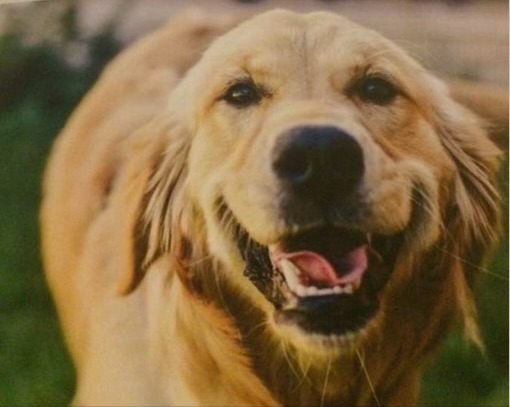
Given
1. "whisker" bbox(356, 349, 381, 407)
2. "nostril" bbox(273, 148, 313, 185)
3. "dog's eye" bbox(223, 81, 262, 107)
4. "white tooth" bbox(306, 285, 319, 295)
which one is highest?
"dog's eye" bbox(223, 81, 262, 107)

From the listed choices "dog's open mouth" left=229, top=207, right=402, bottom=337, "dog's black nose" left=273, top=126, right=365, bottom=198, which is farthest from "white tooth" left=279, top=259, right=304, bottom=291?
"dog's black nose" left=273, top=126, right=365, bottom=198

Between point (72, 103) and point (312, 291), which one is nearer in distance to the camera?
point (312, 291)

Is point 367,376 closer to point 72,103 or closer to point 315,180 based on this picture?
point 315,180

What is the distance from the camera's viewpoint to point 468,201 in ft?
7.39

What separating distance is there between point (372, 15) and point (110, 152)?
1.72 feet

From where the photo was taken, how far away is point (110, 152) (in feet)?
7.63

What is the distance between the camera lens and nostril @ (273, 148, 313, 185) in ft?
7.00

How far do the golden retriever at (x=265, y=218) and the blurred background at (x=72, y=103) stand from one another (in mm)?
32

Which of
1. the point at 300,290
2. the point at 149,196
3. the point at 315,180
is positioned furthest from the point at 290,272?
the point at 149,196

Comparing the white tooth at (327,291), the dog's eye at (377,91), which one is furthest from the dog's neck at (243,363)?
the dog's eye at (377,91)

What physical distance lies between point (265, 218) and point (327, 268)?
0.46ft

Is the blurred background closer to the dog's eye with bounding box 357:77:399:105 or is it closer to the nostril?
the dog's eye with bounding box 357:77:399:105

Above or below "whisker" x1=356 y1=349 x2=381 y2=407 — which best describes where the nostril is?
above

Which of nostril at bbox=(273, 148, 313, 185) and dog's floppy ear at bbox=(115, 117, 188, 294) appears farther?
dog's floppy ear at bbox=(115, 117, 188, 294)
